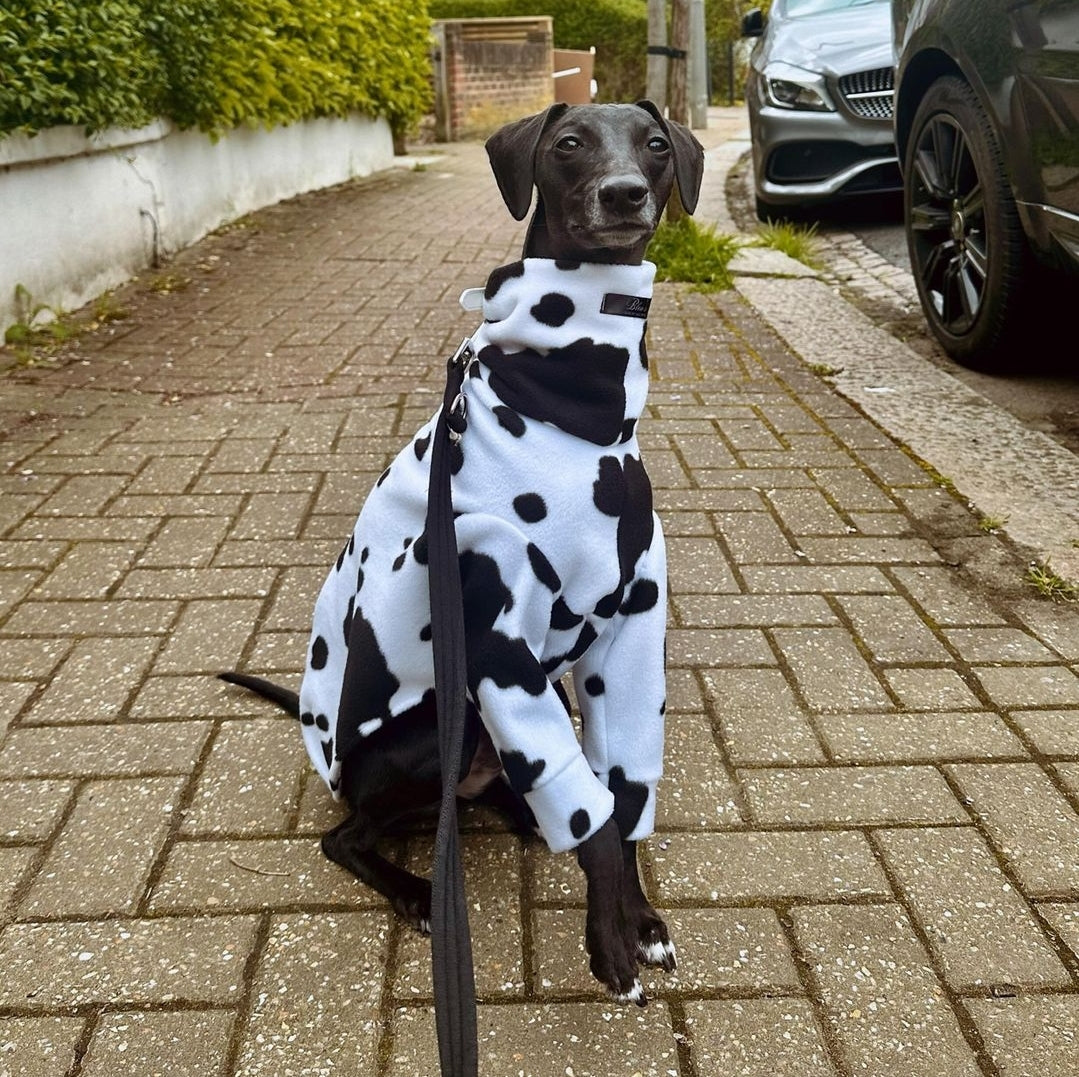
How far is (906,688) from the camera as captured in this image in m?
2.70

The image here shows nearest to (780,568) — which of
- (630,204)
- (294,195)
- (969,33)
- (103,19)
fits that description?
(630,204)

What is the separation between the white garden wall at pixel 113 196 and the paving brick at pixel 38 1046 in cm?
444

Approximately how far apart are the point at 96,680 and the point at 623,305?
1.69 meters

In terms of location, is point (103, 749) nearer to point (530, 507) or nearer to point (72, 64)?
point (530, 507)

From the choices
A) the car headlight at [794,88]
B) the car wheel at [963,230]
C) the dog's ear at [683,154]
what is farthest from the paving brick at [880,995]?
the car headlight at [794,88]

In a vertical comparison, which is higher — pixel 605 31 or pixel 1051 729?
pixel 605 31

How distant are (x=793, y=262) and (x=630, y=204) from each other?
5389mm

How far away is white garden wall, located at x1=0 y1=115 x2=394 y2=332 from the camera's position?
558 centimetres

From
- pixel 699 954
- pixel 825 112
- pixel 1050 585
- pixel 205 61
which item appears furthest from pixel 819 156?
pixel 699 954

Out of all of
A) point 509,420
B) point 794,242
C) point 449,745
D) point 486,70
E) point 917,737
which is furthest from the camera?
point 486,70

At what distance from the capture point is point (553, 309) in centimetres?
181

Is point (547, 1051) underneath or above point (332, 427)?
underneath

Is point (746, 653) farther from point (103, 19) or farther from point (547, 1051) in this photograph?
point (103, 19)

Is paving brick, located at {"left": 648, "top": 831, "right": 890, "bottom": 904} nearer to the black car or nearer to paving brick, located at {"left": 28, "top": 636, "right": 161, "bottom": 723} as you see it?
paving brick, located at {"left": 28, "top": 636, "right": 161, "bottom": 723}
